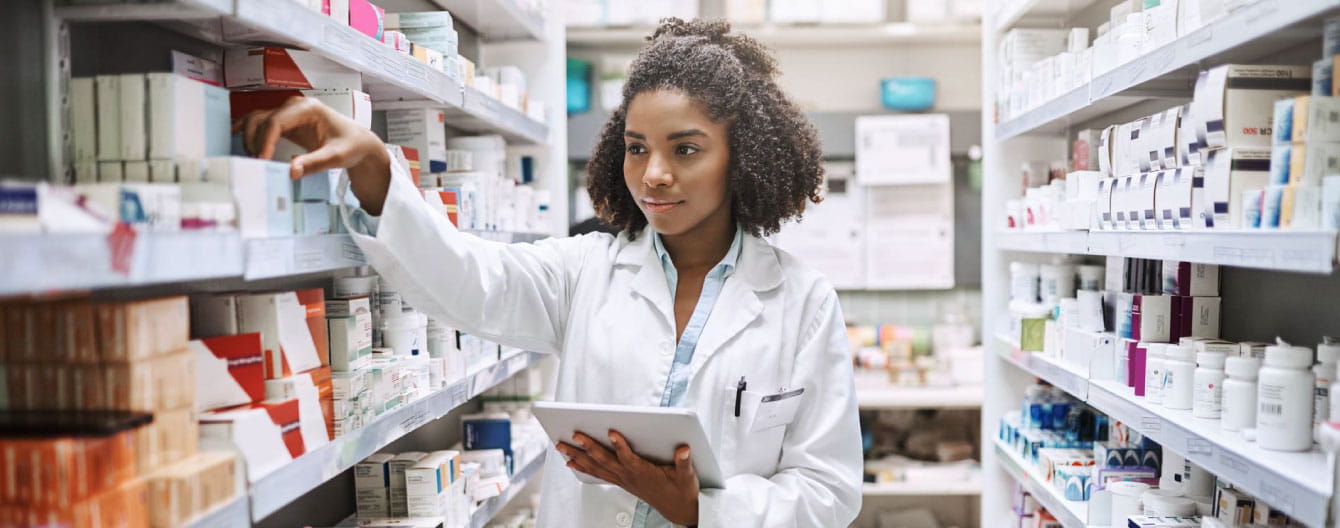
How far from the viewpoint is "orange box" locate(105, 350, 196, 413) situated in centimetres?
116

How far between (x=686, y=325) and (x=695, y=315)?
0.03 m

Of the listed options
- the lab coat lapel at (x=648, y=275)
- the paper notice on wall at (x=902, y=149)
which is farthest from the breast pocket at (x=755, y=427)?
the paper notice on wall at (x=902, y=149)

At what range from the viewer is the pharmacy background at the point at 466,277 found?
45.8 inches

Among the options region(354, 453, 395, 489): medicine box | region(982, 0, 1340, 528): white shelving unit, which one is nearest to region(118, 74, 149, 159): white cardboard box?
region(354, 453, 395, 489): medicine box

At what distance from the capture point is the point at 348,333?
1758mm

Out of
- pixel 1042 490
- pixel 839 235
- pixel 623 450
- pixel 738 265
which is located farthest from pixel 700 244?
pixel 839 235

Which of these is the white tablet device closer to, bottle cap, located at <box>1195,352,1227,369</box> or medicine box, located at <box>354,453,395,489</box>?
medicine box, located at <box>354,453,395,489</box>

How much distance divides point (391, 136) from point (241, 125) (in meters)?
0.97

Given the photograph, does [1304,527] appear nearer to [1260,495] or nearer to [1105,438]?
[1260,495]

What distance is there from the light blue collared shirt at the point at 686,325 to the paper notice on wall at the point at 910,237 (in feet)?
9.82

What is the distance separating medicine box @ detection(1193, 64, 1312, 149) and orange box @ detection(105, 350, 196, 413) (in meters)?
1.91

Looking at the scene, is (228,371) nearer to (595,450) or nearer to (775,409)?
(595,450)

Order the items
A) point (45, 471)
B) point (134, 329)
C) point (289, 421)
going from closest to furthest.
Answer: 1. point (45, 471)
2. point (134, 329)
3. point (289, 421)

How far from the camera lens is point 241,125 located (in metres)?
1.46
